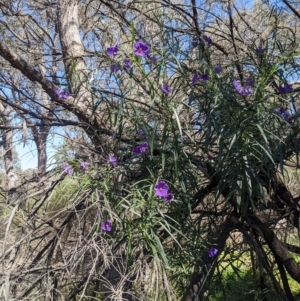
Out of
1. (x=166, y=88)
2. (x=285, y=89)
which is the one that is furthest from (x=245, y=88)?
(x=166, y=88)

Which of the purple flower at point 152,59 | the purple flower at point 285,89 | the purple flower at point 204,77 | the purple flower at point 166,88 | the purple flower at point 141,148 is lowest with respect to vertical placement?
the purple flower at point 141,148

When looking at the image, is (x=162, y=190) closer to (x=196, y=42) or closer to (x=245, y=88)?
(x=245, y=88)

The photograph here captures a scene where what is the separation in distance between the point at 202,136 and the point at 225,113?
0.28 meters

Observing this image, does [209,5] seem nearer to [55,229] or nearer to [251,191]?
[251,191]

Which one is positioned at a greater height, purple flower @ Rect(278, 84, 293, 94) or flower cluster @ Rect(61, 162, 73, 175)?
purple flower @ Rect(278, 84, 293, 94)

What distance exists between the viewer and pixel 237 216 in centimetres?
366

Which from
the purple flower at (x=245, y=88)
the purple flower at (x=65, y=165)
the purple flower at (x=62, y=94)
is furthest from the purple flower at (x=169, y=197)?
the purple flower at (x=62, y=94)

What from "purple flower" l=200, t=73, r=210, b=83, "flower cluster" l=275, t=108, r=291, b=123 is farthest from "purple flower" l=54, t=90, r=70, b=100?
"flower cluster" l=275, t=108, r=291, b=123

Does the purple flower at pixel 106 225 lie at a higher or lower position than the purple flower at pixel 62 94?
lower

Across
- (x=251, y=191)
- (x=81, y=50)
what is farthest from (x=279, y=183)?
(x=81, y=50)

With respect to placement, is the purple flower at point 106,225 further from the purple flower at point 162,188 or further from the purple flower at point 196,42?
the purple flower at point 196,42

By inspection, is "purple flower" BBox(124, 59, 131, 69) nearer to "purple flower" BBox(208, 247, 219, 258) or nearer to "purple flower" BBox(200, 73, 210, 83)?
"purple flower" BBox(200, 73, 210, 83)

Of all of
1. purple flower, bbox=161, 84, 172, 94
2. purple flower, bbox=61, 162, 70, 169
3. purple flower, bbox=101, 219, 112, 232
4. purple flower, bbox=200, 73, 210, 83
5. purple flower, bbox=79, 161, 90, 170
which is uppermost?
purple flower, bbox=200, 73, 210, 83

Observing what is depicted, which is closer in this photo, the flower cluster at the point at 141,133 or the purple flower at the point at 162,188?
the purple flower at the point at 162,188
